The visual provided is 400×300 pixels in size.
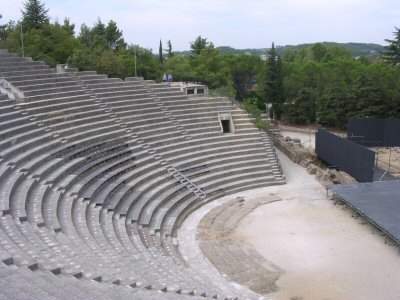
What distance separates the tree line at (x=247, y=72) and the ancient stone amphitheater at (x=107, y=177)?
20.2 feet

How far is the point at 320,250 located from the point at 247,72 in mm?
29326

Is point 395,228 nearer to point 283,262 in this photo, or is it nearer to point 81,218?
point 283,262

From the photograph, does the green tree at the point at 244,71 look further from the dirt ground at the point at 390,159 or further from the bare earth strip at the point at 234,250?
the bare earth strip at the point at 234,250

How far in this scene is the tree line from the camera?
25.8m

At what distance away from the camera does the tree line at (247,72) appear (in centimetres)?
2581

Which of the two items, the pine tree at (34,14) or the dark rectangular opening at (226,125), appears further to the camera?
the pine tree at (34,14)

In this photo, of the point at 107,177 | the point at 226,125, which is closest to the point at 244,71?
the point at 226,125

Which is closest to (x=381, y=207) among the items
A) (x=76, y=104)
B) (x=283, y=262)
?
(x=283, y=262)

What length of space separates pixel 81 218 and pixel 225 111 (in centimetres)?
1089

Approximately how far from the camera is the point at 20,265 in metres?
6.05

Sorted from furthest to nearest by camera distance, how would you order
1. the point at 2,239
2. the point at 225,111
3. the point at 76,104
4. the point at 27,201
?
1. the point at 225,111
2. the point at 76,104
3. the point at 27,201
4. the point at 2,239

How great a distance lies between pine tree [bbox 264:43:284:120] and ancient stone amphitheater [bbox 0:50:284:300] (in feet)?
50.4

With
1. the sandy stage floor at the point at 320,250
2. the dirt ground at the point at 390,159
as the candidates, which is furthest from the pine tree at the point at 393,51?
the sandy stage floor at the point at 320,250

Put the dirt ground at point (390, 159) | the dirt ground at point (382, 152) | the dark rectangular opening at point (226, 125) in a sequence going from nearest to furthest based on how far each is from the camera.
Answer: the dark rectangular opening at point (226, 125)
the dirt ground at point (390, 159)
the dirt ground at point (382, 152)
